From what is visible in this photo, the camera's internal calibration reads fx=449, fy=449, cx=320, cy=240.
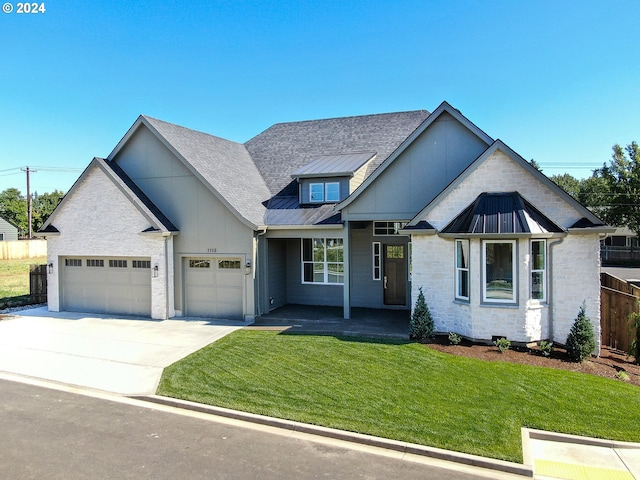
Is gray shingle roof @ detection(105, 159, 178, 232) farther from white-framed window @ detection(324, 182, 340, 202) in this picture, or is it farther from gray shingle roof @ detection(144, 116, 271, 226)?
white-framed window @ detection(324, 182, 340, 202)

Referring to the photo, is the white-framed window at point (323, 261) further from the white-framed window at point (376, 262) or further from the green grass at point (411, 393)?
the green grass at point (411, 393)

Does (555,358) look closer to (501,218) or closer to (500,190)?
(501,218)

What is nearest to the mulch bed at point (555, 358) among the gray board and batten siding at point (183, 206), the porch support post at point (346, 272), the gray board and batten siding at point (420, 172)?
the porch support post at point (346, 272)

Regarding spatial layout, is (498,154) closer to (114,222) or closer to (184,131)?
(184,131)

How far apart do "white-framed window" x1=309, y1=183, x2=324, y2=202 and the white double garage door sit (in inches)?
156

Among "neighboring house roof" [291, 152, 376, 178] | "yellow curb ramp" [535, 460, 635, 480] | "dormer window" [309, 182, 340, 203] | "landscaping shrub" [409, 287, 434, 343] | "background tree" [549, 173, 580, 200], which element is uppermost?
"background tree" [549, 173, 580, 200]

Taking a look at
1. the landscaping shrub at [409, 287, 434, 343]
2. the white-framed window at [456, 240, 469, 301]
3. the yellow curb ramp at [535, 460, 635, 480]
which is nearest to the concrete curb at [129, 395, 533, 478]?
the yellow curb ramp at [535, 460, 635, 480]

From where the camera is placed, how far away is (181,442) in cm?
734

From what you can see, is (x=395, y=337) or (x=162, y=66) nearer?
(x=395, y=337)

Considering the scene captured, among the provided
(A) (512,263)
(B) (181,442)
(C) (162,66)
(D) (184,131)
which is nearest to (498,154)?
(A) (512,263)

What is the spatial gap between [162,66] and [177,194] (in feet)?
18.4

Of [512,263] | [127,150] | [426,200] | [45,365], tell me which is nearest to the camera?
[45,365]

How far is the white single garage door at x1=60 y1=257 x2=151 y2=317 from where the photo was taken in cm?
1705

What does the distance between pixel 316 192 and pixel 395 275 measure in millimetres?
4523
